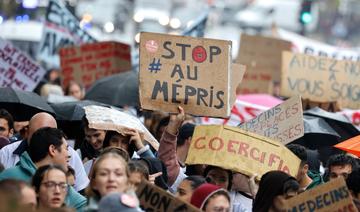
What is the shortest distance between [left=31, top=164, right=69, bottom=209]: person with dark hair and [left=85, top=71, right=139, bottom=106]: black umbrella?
6989 millimetres

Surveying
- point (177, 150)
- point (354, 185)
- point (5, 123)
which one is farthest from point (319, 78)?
point (354, 185)

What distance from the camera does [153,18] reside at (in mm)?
44719

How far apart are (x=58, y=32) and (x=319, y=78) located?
13.8 ft

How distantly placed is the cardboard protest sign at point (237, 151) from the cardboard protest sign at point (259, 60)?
10.2 meters

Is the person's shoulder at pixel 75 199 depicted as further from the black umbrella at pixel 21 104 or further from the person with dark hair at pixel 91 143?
the black umbrella at pixel 21 104

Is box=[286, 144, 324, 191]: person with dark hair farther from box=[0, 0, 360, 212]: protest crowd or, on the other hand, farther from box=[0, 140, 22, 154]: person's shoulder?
box=[0, 140, 22, 154]: person's shoulder

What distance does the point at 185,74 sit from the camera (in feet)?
38.1

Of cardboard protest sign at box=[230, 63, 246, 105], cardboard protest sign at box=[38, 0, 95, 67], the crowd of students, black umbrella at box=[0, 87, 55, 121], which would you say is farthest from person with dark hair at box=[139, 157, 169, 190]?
cardboard protest sign at box=[38, 0, 95, 67]

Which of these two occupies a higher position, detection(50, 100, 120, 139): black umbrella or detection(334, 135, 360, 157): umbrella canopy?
detection(334, 135, 360, 157): umbrella canopy

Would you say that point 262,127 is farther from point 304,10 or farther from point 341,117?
point 304,10

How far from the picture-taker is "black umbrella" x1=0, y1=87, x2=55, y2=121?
43.5ft

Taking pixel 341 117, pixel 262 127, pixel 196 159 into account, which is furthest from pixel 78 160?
pixel 341 117

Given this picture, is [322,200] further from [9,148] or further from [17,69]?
[17,69]

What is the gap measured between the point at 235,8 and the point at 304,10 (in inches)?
1313
